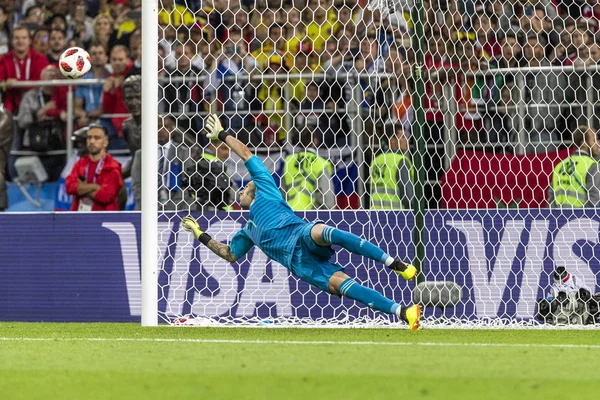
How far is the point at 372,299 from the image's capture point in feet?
27.2

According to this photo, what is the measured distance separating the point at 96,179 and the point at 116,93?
1.74 meters

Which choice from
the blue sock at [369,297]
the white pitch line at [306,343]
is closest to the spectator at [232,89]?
the blue sock at [369,297]

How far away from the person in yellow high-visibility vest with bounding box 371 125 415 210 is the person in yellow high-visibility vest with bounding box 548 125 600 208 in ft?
4.41

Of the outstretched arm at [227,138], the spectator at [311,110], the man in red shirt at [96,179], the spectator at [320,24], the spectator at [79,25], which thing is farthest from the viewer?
the spectator at [79,25]

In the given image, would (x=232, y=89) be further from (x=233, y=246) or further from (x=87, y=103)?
(x=233, y=246)

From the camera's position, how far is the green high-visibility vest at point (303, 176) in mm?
10445

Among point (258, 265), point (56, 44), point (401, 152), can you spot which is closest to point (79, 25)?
point (56, 44)

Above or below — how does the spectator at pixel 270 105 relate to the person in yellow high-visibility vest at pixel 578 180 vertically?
above

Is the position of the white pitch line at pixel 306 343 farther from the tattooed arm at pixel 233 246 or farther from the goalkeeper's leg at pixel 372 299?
the tattooed arm at pixel 233 246

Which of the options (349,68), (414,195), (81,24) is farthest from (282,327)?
(81,24)

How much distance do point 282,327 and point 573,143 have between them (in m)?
3.50

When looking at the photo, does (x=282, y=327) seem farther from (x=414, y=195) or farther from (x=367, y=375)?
(x=367, y=375)

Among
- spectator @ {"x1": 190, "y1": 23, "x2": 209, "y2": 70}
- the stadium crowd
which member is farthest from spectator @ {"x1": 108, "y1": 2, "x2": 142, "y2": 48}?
spectator @ {"x1": 190, "y1": 23, "x2": 209, "y2": 70}

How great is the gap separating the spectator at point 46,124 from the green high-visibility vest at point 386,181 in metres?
4.39
